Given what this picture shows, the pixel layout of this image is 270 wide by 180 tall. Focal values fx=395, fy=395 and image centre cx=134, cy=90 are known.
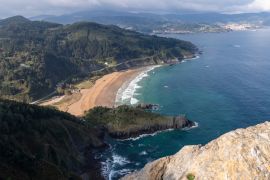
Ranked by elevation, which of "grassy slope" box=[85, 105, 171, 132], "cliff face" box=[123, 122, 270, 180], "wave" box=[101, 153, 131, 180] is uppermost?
"cliff face" box=[123, 122, 270, 180]

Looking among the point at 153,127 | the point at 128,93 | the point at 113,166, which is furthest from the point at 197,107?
the point at 113,166

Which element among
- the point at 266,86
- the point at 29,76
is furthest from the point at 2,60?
the point at 266,86

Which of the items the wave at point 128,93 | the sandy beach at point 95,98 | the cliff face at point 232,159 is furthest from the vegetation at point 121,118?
the cliff face at point 232,159

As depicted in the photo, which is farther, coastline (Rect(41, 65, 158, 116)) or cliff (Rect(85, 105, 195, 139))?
coastline (Rect(41, 65, 158, 116))

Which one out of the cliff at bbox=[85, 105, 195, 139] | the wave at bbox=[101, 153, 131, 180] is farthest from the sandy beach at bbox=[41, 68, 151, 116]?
the wave at bbox=[101, 153, 131, 180]

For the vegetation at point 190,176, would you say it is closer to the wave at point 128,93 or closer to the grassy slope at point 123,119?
the grassy slope at point 123,119

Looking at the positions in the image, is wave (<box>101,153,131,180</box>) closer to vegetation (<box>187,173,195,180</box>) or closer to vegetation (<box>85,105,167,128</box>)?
vegetation (<box>85,105,167,128</box>)

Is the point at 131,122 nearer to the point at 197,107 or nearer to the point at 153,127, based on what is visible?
the point at 153,127
